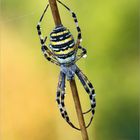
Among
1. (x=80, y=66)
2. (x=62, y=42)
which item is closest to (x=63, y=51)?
(x=62, y=42)

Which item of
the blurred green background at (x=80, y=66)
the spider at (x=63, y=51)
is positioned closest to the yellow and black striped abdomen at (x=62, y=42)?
the spider at (x=63, y=51)

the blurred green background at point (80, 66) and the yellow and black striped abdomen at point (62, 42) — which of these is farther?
the blurred green background at point (80, 66)

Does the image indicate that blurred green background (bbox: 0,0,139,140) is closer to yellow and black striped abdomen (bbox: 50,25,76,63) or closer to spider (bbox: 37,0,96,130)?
spider (bbox: 37,0,96,130)

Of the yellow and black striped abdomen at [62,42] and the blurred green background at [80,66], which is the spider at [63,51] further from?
the blurred green background at [80,66]
